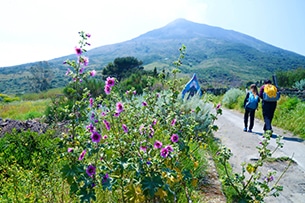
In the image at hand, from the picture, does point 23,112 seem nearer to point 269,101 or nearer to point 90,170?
point 269,101

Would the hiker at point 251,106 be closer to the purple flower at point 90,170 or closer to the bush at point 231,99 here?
the purple flower at point 90,170

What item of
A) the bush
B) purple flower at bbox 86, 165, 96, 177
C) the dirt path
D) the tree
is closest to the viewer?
purple flower at bbox 86, 165, 96, 177

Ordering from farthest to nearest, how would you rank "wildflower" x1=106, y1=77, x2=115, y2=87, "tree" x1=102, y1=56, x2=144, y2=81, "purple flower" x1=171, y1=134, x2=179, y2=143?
"tree" x1=102, y1=56, x2=144, y2=81 → "wildflower" x1=106, y1=77, x2=115, y2=87 → "purple flower" x1=171, y1=134, x2=179, y2=143

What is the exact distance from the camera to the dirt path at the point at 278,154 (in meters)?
3.78

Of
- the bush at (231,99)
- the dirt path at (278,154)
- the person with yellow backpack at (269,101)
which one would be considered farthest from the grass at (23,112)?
the bush at (231,99)

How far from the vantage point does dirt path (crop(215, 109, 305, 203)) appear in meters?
3.78

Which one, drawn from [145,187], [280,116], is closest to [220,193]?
[145,187]

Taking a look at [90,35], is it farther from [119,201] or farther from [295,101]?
[295,101]

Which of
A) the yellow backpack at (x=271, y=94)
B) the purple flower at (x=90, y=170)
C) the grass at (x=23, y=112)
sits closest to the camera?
the purple flower at (x=90, y=170)

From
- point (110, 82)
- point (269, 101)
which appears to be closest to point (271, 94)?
point (269, 101)

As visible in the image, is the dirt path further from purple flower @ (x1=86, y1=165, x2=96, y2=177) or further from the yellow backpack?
purple flower @ (x1=86, y1=165, x2=96, y2=177)

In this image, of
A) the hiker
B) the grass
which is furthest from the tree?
the hiker

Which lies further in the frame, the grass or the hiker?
the grass

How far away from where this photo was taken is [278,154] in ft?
17.8
